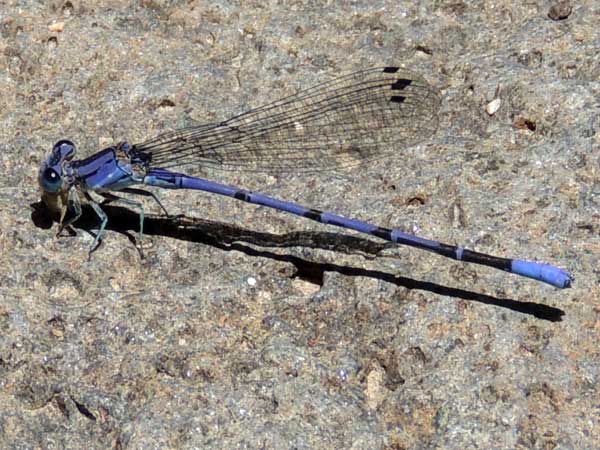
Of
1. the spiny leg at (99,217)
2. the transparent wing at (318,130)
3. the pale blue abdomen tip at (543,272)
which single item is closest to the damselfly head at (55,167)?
the spiny leg at (99,217)

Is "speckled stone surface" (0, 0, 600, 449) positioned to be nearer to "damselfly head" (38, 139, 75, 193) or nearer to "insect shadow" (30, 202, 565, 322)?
"insect shadow" (30, 202, 565, 322)

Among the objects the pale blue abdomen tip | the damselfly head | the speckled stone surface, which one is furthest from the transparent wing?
the pale blue abdomen tip

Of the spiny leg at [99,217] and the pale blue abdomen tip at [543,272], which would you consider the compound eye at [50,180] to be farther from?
the pale blue abdomen tip at [543,272]

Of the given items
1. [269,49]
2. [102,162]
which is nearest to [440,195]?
[269,49]

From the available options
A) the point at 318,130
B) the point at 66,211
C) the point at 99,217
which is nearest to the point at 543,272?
the point at 318,130

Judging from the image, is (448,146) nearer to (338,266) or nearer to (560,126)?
(560,126)
